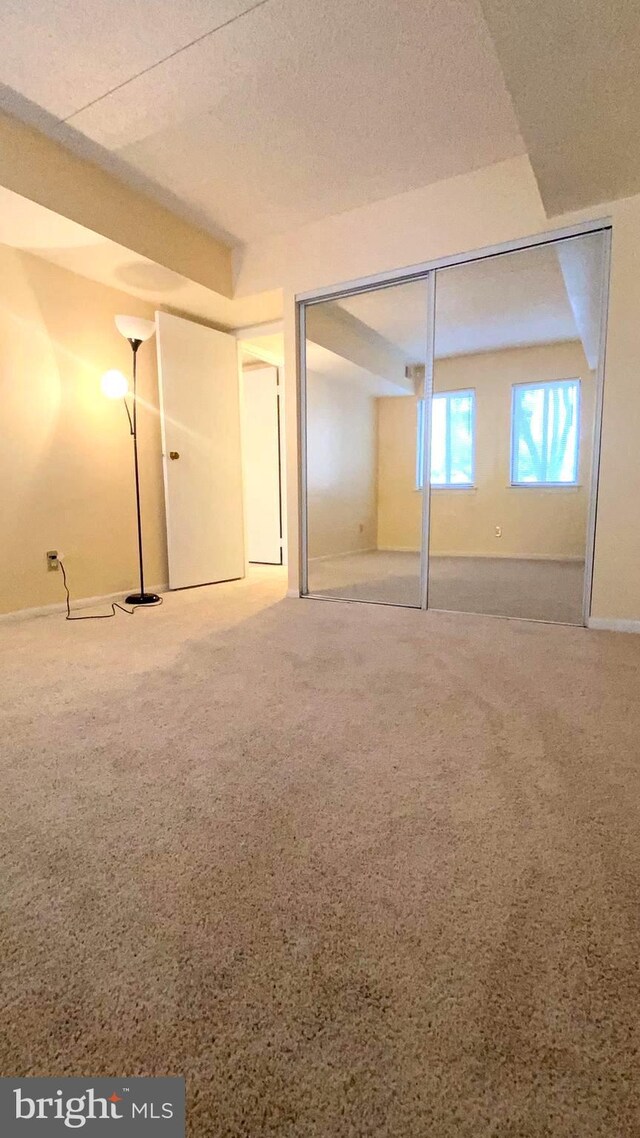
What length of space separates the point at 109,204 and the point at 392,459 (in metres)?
4.70

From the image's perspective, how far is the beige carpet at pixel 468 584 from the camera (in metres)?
3.25

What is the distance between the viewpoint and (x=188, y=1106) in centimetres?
55

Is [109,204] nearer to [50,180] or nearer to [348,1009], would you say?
[50,180]

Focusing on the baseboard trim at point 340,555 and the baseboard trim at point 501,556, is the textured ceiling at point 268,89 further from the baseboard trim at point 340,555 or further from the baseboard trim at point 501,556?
the baseboard trim at point 501,556

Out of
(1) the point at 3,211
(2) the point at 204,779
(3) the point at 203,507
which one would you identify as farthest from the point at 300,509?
(2) the point at 204,779

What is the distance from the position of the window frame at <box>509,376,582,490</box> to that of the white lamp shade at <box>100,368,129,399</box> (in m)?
4.64

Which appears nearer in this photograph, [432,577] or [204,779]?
[204,779]

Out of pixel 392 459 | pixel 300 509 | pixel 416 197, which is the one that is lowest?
pixel 300 509

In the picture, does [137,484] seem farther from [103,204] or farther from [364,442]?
[364,442]

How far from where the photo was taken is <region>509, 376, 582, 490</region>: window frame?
18.7 ft

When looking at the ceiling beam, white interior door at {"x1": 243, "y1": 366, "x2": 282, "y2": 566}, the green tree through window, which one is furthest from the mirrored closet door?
the ceiling beam

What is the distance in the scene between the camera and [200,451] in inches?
162

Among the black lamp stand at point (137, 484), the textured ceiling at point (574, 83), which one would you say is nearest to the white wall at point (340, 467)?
the black lamp stand at point (137, 484)

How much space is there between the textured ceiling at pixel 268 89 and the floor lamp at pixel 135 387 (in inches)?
31.3
